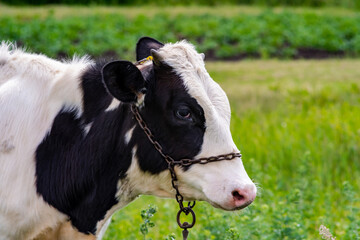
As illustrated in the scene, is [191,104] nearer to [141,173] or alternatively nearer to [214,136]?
[214,136]

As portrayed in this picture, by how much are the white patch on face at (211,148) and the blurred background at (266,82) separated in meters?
0.62

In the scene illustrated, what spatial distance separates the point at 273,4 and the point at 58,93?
25.1m

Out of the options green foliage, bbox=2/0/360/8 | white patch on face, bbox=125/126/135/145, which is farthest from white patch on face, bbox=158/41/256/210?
green foliage, bbox=2/0/360/8

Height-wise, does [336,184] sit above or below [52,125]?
below

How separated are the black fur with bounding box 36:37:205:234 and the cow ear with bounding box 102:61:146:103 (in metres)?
0.08

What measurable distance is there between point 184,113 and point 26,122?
91 centimetres

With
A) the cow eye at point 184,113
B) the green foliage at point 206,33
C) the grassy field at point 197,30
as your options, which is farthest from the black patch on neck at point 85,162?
the green foliage at point 206,33

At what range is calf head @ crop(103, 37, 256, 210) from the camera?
11.5 ft

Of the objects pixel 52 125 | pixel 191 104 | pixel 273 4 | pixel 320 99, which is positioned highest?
pixel 191 104

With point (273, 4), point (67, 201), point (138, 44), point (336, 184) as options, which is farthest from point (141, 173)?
point (273, 4)

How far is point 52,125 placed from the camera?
3791 millimetres

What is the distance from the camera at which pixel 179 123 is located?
3557mm

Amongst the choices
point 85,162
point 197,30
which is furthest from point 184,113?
point 197,30

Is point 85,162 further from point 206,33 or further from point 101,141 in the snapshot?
point 206,33
